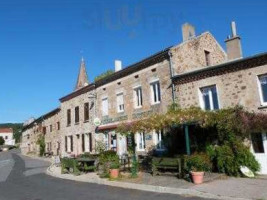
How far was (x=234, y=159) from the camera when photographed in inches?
512

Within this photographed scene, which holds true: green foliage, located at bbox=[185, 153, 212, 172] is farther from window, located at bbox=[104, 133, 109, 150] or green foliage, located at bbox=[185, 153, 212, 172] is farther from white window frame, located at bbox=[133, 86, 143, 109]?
window, located at bbox=[104, 133, 109, 150]

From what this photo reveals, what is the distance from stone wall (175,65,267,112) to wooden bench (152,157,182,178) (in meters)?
3.90

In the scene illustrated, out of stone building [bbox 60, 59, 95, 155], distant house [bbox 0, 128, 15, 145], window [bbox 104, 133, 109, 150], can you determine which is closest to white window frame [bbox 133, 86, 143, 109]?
window [bbox 104, 133, 109, 150]

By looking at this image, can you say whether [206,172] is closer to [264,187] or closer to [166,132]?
[264,187]

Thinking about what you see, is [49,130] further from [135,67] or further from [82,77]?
[135,67]

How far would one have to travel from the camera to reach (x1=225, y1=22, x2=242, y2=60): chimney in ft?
56.1

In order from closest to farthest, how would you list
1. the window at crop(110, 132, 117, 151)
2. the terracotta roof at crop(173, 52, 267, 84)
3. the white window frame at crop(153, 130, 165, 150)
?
1. the terracotta roof at crop(173, 52, 267, 84)
2. the white window frame at crop(153, 130, 165, 150)
3. the window at crop(110, 132, 117, 151)

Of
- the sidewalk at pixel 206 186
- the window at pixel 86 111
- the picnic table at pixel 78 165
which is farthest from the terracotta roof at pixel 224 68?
the window at pixel 86 111

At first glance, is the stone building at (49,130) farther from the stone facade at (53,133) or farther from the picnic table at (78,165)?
the picnic table at (78,165)

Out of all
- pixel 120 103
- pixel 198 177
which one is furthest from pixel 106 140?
pixel 198 177

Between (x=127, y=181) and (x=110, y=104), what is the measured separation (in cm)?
1056

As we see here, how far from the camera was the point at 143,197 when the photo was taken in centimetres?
1030

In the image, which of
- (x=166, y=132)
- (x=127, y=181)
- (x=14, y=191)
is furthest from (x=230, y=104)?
(x=14, y=191)

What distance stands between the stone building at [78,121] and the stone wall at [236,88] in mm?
11246
